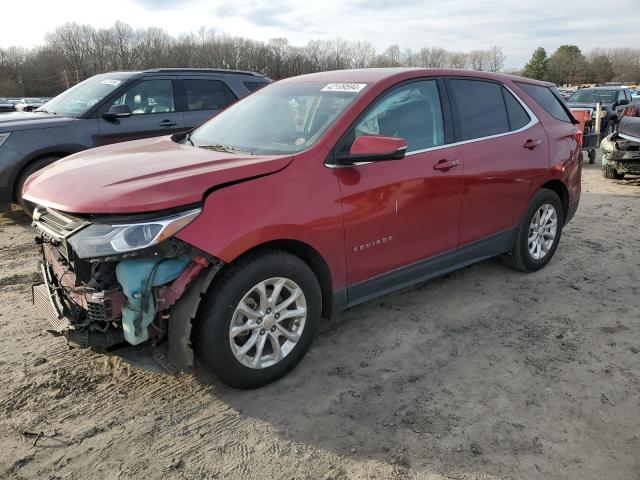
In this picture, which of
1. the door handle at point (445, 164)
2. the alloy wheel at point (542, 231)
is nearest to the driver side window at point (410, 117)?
the door handle at point (445, 164)

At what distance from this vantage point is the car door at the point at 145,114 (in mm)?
6727

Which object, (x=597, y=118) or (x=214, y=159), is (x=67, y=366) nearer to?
(x=214, y=159)

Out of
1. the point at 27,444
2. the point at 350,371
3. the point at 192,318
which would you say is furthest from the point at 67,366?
the point at 350,371

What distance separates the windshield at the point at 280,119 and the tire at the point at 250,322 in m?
0.78

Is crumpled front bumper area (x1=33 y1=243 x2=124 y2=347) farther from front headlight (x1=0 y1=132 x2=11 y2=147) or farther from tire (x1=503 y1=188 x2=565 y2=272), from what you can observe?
front headlight (x1=0 y1=132 x2=11 y2=147)

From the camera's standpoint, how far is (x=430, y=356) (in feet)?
11.2

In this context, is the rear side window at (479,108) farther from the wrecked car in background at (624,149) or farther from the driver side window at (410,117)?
the wrecked car in background at (624,149)

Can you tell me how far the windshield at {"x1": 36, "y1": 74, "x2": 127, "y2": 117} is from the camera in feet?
22.2

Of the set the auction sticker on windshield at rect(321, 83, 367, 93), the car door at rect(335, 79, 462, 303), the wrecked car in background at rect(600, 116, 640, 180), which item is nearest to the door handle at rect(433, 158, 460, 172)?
the car door at rect(335, 79, 462, 303)

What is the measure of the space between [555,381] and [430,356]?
0.77m

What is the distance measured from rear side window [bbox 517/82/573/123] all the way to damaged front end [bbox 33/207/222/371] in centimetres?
371

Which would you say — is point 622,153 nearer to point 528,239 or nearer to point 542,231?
point 542,231

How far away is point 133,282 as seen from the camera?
8.23 ft

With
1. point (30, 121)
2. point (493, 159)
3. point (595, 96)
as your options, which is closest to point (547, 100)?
Result: point (493, 159)
